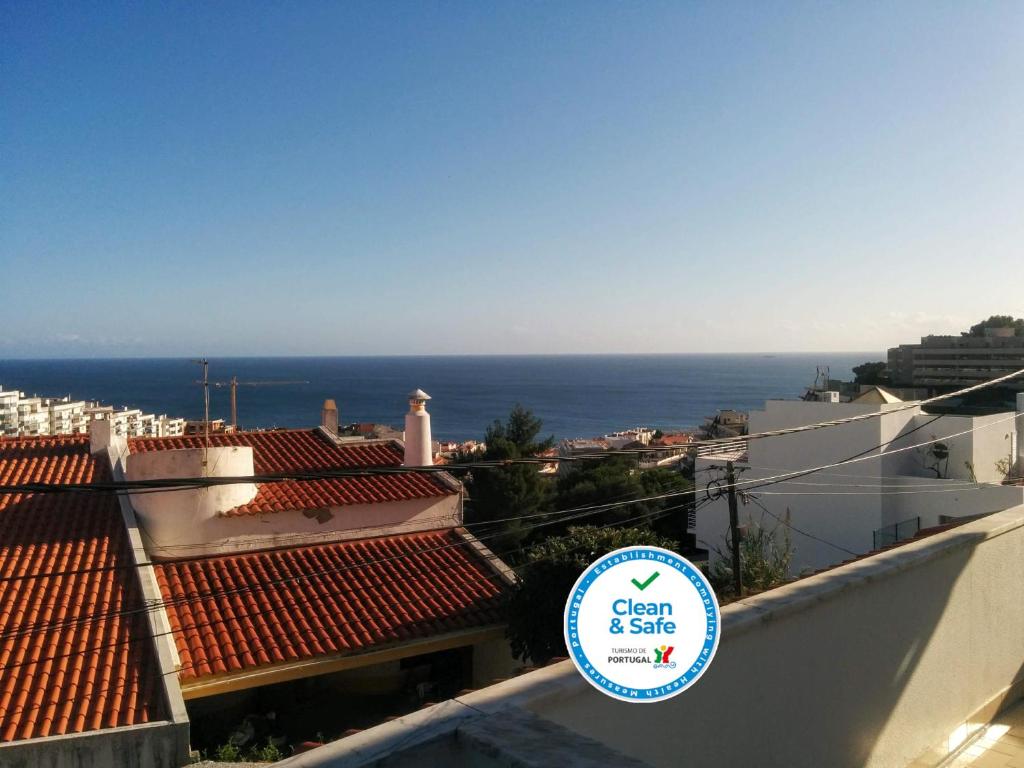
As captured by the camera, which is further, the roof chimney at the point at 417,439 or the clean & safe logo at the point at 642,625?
the roof chimney at the point at 417,439

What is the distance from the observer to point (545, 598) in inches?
352

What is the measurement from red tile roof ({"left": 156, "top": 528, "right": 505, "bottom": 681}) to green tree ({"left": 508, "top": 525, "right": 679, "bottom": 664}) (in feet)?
1.42

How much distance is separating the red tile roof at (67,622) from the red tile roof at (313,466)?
1444 millimetres

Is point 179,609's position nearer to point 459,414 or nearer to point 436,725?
point 436,725

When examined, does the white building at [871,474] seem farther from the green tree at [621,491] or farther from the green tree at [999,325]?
the green tree at [999,325]

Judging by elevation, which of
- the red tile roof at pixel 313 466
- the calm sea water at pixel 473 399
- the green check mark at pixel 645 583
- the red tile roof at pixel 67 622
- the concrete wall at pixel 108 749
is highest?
the green check mark at pixel 645 583

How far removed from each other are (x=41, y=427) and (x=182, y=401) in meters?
56.2

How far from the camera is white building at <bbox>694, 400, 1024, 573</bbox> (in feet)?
54.3

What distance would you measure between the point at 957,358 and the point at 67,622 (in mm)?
66717

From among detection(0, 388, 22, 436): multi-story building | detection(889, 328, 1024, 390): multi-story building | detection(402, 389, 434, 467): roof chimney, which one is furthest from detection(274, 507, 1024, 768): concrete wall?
detection(0, 388, 22, 436): multi-story building

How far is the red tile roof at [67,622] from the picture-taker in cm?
650

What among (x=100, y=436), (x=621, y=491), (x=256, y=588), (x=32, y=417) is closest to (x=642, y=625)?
(x=256, y=588)

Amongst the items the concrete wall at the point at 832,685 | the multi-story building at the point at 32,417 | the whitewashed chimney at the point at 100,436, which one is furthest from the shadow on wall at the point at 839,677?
the multi-story building at the point at 32,417

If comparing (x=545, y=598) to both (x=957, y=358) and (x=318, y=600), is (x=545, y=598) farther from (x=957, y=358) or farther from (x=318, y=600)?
(x=957, y=358)
